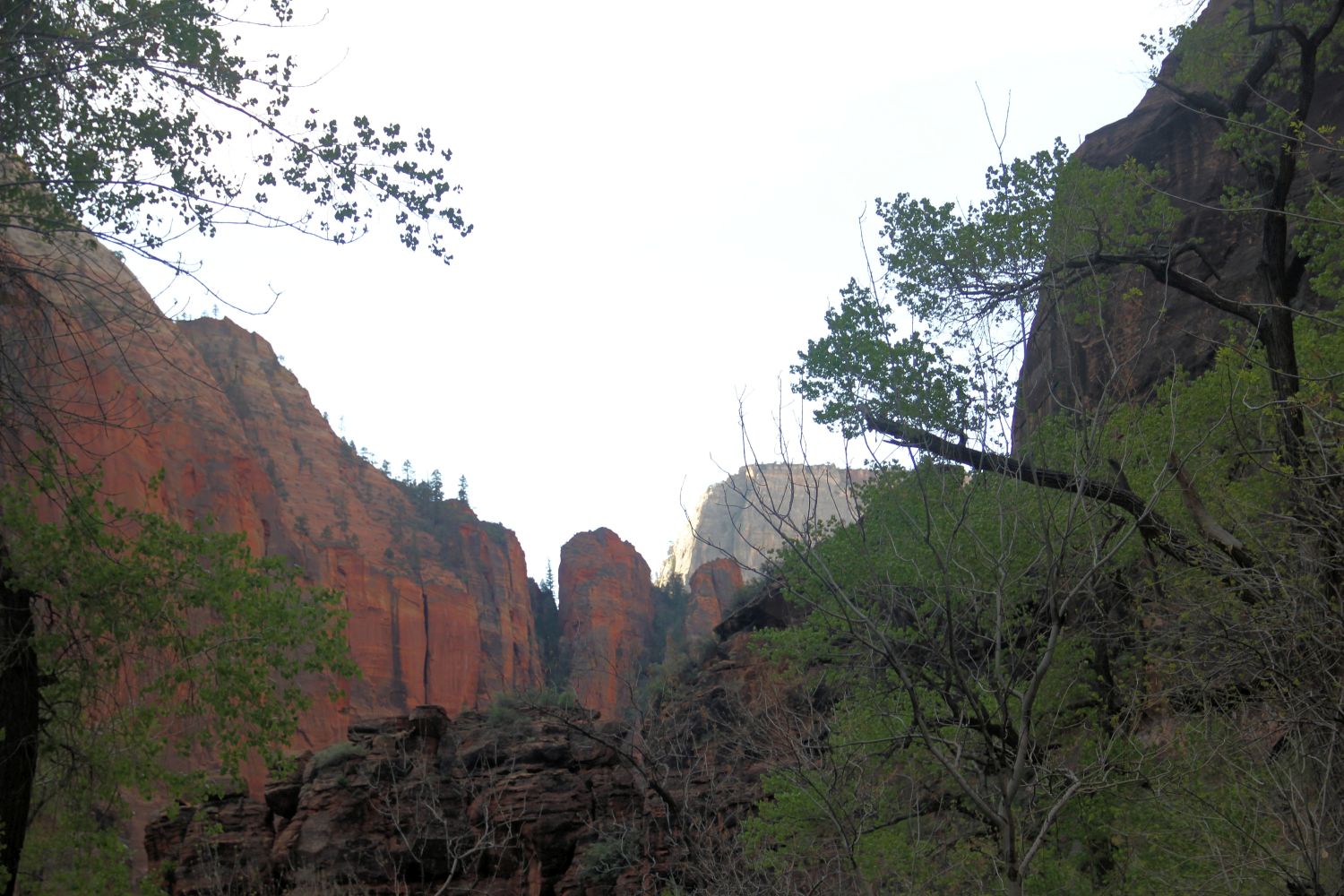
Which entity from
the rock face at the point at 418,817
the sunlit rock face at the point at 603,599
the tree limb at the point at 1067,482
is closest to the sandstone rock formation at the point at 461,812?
the rock face at the point at 418,817

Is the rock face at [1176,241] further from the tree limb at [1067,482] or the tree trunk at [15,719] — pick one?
the tree trunk at [15,719]

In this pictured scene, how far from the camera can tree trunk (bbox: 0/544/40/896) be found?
8.38 m

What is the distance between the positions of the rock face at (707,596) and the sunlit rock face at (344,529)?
12224 mm

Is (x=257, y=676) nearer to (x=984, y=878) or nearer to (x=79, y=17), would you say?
(x=79, y=17)

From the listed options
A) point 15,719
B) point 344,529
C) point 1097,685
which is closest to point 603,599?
point 344,529

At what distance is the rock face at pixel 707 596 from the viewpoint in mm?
79312

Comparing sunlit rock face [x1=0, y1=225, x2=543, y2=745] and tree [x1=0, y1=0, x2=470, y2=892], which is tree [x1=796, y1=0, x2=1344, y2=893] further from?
sunlit rock face [x1=0, y1=225, x2=543, y2=745]

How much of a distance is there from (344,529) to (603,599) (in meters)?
21.6

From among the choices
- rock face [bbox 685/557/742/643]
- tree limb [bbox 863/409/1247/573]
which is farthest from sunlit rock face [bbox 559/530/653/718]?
tree limb [bbox 863/409/1247/573]

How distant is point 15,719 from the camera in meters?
8.50

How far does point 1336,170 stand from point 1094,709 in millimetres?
13807

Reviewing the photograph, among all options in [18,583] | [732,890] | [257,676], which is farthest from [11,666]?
[732,890]

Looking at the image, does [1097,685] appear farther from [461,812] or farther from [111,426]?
[461,812]

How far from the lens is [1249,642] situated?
8.21 metres
